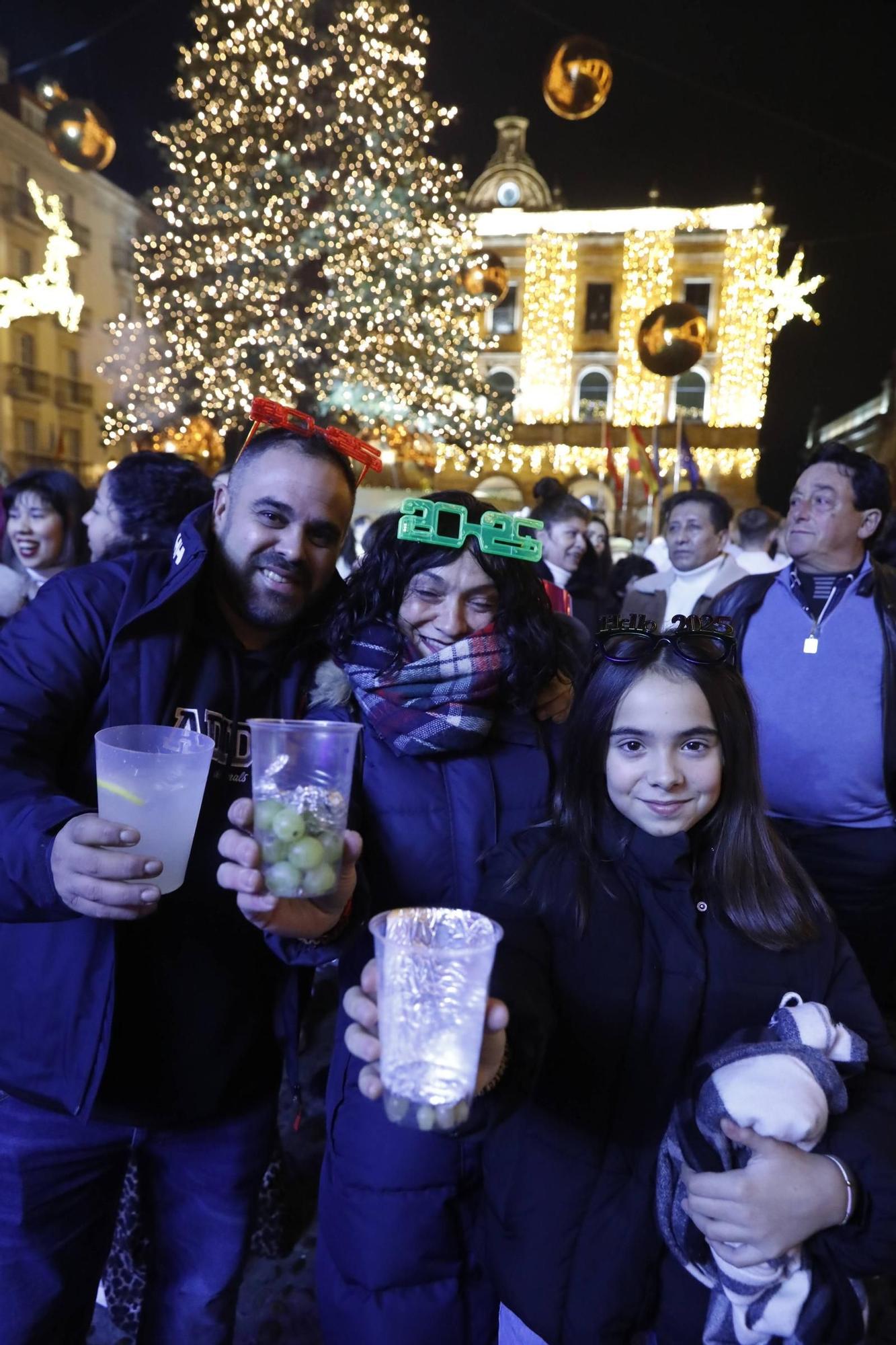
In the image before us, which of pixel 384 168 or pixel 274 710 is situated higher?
pixel 384 168

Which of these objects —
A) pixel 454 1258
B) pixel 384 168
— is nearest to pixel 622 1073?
pixel 454 1258

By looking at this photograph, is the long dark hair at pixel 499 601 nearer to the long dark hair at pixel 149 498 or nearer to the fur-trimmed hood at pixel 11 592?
the long dark hair at pixel 149 498

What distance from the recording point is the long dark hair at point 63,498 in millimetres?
4070

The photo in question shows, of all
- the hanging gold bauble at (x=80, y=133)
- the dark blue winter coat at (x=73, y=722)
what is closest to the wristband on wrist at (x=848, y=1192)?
the dark blue winter coat at (x=73, y=722)

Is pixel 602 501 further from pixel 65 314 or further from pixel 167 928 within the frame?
pixel 167 928

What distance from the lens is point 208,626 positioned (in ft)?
6.55

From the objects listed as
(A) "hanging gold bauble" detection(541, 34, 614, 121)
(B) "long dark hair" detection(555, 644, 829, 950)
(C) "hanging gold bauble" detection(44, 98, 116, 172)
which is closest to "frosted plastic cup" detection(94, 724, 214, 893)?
(B) "long dark hair" detection(555, 644, 829, 950)

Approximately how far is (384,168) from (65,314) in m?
15.0

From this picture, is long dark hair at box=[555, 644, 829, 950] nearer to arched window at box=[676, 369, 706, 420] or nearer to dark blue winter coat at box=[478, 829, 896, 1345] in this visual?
dark blue winter coat at box=[478, 829, 896, 1345]

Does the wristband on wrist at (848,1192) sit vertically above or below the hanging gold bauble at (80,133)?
below

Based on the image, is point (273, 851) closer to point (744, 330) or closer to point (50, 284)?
point (50, 284)

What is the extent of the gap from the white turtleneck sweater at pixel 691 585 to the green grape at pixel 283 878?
4.68 meters

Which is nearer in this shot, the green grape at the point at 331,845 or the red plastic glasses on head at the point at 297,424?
the green grape at the point at 331,845

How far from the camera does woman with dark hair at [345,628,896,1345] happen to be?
1.44 metres
